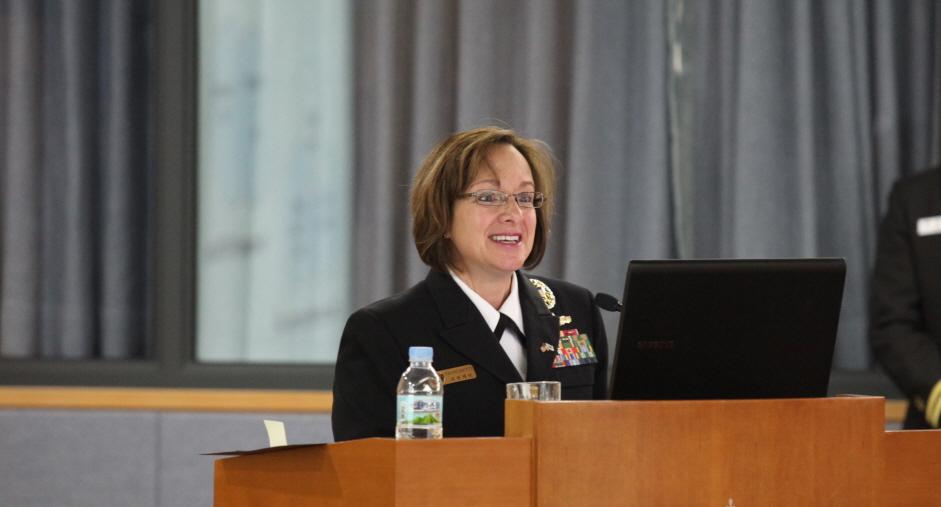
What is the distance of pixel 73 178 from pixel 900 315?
2740 mm

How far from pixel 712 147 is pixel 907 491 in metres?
2.38

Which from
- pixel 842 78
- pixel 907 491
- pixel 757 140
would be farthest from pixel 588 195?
pixel 907 491

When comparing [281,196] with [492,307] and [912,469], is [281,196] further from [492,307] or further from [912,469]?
[912,469]

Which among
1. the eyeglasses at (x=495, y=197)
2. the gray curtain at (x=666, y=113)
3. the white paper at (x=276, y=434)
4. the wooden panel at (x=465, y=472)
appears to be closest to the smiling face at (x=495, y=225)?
the eyeglasses at (x=495, y=197)

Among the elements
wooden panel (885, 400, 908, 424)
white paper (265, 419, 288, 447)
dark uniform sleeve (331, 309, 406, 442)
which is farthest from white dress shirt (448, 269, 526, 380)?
wooden panel (885, 400, 908, 424)

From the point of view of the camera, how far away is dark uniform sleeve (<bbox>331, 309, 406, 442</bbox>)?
7.79 ft

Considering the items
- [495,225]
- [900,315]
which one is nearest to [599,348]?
[495,225]

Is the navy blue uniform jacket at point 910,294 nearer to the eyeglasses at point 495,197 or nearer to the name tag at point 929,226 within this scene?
the name tag at point 929,226

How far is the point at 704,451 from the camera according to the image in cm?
176

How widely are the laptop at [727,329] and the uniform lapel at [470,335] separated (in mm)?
630

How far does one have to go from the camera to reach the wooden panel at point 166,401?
156 inches

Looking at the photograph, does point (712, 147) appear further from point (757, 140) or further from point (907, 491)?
point (907, 491)

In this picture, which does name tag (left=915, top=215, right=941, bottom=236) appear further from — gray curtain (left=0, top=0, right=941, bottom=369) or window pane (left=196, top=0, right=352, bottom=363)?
window pane (left=196, top=0, right=352, bottom=363)

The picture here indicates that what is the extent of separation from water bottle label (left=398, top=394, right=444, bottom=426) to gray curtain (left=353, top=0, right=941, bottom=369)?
90.6 inches
